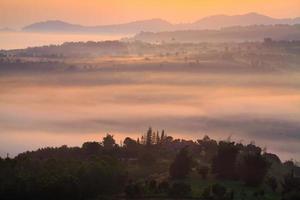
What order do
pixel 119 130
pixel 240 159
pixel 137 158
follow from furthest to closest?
pixel 119 130
pixel 137 158
pixel 240 159

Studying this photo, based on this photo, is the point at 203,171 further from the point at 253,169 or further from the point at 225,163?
the point at 253,169

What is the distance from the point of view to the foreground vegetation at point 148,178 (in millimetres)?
52938

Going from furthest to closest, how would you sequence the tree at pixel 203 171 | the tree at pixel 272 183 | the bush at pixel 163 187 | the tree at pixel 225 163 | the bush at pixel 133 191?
1. the tree at pixel 225 163
2. the tree at pixel 203 171
3. the tree at pixel 272 183
4. the bush at pixel 163 187
5. the bush at pixel 133 191

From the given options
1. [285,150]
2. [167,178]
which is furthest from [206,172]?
[285,150]

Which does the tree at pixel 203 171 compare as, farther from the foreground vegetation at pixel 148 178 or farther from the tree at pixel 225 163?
the tree at pixel 225 163

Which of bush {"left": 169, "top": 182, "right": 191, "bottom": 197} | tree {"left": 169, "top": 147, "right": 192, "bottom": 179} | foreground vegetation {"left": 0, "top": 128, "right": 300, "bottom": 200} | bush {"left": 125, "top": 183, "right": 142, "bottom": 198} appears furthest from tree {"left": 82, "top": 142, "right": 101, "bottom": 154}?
bush {"left": 169, "top": 182, "right": 191, "bottom": 197}

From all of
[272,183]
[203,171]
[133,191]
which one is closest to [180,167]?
[203,171]

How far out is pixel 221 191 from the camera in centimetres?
5344

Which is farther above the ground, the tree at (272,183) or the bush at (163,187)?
the tree at (272,183)

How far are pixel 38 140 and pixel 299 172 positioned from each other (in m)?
90.9

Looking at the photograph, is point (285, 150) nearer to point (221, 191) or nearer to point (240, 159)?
point (240, 159)

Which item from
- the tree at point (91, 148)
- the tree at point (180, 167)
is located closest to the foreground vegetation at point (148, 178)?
the tree at point (180, 167)

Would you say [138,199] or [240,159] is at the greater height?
[240,159]

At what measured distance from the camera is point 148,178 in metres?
62.2
